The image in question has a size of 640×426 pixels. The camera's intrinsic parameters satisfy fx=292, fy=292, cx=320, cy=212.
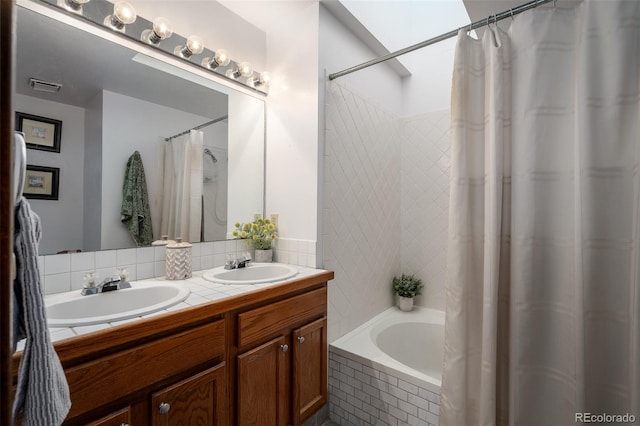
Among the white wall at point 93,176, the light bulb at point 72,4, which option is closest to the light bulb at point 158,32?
the light bulb at point 72,4

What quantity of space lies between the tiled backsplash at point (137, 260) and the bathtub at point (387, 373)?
2.14 feet

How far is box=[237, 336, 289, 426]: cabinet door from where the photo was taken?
1.25m

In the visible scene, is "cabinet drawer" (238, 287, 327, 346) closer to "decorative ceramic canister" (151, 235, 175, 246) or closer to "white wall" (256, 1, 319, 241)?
"white wall" (256, 1, 319, 241)

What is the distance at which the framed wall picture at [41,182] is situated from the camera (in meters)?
1.17

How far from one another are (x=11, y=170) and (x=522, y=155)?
4.80 feet

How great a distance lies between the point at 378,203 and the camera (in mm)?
2408

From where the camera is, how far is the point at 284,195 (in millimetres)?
1999

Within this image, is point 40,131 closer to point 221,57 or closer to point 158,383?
point 221,57

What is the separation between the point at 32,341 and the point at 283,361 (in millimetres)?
1090

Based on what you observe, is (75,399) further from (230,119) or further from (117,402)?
(230,119)

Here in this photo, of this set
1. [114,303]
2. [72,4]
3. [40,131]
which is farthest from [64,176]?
[72,4]

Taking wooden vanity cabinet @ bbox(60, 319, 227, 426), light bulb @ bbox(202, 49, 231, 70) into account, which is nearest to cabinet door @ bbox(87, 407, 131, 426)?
wooden vanity cabinet @ bbox(60, 319, 227, 426)

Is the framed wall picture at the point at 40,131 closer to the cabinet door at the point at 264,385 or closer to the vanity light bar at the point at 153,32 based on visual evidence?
the vanity light bar at the point at 153,32
